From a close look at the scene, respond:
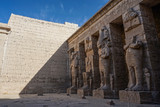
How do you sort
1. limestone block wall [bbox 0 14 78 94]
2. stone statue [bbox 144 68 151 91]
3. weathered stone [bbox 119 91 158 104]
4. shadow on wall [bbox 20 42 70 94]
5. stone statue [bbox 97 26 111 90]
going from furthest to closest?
shadow on wall [bbox 20 42 70 94]
limestone block wall [bbox 0 14 78 94]
stone statue [bbox 97 26 111 90]
stone statue [bbox 144 68 151 91]
weathered stone [bbox 119 91 158 104]

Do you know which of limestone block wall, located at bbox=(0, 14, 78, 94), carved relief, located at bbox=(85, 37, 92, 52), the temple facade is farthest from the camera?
limestone block wall, located at bbox=(0, 14, 78, 94)

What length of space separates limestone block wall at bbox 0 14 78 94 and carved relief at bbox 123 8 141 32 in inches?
258

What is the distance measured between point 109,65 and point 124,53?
0.95 metres

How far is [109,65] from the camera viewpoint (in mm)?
5961

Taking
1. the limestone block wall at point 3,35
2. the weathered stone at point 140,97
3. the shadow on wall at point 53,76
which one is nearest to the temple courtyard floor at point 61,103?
the weathered stone at point 140,97

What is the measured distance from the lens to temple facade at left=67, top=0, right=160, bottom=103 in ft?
14.0

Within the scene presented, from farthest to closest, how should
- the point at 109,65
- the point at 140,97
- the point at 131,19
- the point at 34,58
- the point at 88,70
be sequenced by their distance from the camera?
the point at 34,58
the point at 88,70
the point at 109,65
the point at 131,19
the point at 140,97

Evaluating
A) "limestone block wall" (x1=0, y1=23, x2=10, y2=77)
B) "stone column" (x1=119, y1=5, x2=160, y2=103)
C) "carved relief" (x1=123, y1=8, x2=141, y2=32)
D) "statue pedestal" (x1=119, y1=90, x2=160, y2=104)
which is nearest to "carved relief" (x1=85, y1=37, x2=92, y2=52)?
"carved relief" (x1=123, y1=8, x2=141, y2=32)

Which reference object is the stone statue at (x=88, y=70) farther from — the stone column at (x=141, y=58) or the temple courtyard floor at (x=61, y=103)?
the stone column at (x=141, y=58)

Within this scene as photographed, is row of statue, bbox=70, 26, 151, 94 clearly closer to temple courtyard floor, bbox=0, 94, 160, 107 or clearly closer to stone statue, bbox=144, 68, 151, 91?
stone statue, bbox=144, 68, 151, 91

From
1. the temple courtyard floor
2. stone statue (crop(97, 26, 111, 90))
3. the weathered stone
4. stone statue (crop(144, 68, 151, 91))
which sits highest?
stone statue (crop(97, 26, 111, 90))

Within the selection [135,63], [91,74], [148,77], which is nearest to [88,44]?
[91,74]

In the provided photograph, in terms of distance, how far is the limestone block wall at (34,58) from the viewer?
Answer: 9.26m

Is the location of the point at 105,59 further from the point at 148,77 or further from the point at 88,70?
the point at 148,77
